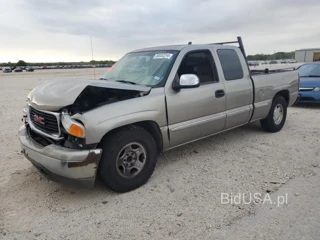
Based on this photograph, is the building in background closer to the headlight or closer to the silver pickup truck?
the silver pickup truck

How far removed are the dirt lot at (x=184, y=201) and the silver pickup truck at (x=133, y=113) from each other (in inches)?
13.9

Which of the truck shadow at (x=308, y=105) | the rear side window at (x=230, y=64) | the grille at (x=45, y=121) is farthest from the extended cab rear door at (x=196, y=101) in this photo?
the truck shadow at (x=308, y=105)

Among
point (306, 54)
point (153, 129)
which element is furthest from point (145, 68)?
point (306, 54)

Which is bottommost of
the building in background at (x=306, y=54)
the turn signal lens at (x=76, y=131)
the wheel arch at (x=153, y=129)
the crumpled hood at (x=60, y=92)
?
the wheel arch at (x=153, y=129)

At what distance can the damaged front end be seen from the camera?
9.44ft

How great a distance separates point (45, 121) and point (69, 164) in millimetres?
733

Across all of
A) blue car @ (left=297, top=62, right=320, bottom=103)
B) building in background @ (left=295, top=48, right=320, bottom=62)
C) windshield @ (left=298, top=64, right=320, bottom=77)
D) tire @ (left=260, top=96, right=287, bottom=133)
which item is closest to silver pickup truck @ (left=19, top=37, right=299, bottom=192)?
tire @ (left=260, top=96, right=287, bottom=133)

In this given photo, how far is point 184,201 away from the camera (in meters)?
3.09

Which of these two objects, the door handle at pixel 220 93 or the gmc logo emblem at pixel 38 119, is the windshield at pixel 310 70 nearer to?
the door handle at pixel 220 93

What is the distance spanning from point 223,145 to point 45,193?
316cm

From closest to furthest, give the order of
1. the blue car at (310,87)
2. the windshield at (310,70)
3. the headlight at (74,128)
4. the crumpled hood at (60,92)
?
the headlight at (74,128) → the crumpled hood at (60,92) → the blue car at (310,87) → the windshield at (310,70)

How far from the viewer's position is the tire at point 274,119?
18.4ft

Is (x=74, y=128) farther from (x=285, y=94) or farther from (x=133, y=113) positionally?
(x=285, y=94)

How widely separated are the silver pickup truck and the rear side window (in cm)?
2
